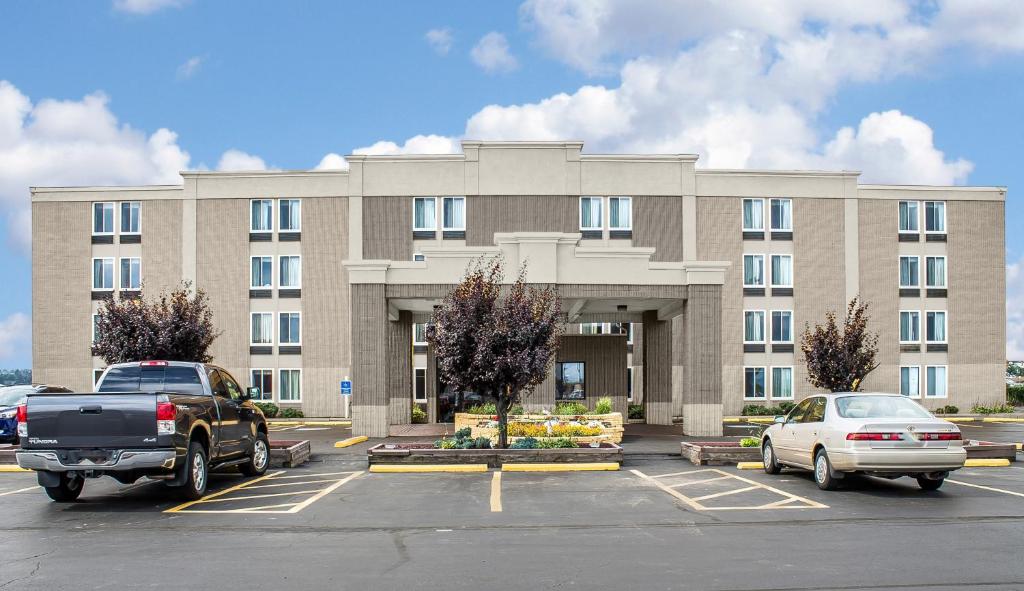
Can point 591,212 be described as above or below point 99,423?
above

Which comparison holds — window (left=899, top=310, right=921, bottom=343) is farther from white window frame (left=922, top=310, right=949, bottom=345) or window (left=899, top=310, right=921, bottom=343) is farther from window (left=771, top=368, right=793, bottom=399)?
window (left=771, top=368, right=793, bottom=399)

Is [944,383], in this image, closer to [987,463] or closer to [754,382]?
[754,382]

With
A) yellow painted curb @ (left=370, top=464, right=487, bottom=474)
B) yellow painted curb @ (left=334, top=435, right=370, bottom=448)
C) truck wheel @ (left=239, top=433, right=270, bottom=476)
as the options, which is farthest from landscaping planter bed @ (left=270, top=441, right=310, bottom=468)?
yellow painted curb @ (left=334, top=435, right=370, bottom=448)

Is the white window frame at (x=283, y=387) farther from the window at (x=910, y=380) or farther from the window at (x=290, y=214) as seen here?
the window at (x=910, y=380)

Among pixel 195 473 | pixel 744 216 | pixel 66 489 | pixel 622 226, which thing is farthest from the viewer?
pixel 744 216

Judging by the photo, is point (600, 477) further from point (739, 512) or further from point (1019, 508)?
point (1019, 508)

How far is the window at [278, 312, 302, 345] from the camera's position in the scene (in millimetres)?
41469

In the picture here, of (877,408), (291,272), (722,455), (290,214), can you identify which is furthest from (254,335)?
(877,408)

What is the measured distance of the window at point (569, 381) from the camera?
34438mm

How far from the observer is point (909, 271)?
1667 inches

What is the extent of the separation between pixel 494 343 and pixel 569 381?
16.1 m

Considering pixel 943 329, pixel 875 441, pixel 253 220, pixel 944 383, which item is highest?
pixel 253 220

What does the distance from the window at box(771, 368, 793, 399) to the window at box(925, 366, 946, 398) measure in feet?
22.9

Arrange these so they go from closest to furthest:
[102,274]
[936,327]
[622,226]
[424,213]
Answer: [622,226]
[424,213]
[102,274]
[936,327]
